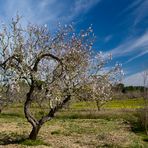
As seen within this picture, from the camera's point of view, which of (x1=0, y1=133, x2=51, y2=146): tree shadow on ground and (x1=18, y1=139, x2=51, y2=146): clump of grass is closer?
(x1=18, y1=139, x2=51, y2=146): clump of grass

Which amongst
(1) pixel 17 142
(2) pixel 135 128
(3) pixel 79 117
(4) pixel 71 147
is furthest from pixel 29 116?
(3) pixel 79 117

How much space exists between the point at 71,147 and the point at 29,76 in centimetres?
489

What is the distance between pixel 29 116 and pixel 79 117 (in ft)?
97.4

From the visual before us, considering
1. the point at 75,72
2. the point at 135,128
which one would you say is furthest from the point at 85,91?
the point at 135,128

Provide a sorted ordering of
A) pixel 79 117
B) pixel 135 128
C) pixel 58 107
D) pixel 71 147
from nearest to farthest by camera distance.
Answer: pixel 71 147 < pixel 58 107 < pixel 135 128 < pixel 79 117

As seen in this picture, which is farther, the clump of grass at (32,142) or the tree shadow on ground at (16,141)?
the tree shadow on ground at (16,141)

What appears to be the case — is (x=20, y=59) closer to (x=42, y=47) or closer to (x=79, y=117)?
(x=42, y=47)

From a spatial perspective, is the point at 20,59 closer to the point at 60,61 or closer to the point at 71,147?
the point at 60,61

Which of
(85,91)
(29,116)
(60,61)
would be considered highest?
(60,61)

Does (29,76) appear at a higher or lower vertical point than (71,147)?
higher

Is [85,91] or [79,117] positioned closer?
[85,91]

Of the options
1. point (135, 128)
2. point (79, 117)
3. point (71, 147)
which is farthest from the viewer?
point (79, 117)

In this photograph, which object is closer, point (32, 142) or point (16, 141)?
A: point (32, 142)

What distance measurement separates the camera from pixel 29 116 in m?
23.0
